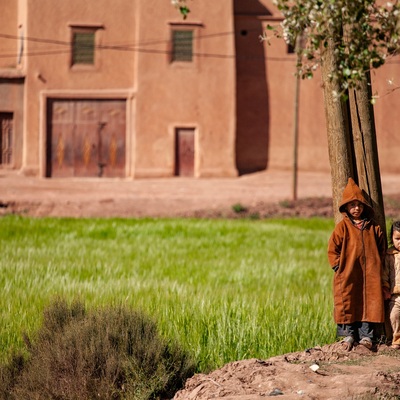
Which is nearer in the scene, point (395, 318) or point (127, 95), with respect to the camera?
point (395, 318)

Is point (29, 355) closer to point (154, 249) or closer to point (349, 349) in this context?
point (349, 349)

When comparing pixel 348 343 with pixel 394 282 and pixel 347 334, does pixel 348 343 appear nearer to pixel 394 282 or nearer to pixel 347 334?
pixel 347 334

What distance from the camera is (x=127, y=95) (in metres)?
30.5

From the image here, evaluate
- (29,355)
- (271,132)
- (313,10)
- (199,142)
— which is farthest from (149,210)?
(313,10)

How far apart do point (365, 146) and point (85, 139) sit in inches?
949

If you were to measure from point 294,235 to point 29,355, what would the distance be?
12.2m

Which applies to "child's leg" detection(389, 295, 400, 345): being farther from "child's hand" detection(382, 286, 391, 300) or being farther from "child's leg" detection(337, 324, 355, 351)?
"child's leg" detection(337, 324, 355, 351)

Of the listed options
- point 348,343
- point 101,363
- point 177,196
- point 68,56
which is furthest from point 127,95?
point 101,363

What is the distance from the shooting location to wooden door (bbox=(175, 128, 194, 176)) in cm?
3066

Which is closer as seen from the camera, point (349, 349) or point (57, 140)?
point (349, 349)

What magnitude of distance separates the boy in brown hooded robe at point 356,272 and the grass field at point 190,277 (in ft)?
2.74

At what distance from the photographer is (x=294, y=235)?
1839cm

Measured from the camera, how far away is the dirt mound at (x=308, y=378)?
543 cm

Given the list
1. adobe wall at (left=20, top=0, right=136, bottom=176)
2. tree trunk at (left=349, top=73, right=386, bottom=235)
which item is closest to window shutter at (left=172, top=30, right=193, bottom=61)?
adobe wall at (left=20, top=0, right=136, bottom=176)
